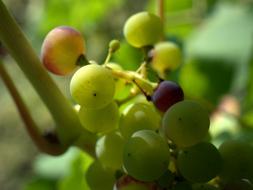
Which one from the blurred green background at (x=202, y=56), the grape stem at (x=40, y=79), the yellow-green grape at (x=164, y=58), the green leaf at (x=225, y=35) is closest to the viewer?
the grape stem at (x=40, y=79)

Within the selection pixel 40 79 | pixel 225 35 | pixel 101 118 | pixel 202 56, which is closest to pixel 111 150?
pixel 101 118

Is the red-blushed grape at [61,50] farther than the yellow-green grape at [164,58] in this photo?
No

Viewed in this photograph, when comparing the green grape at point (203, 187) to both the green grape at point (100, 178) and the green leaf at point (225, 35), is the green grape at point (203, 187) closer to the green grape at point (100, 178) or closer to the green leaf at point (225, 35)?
the green grape at point (100, 178)

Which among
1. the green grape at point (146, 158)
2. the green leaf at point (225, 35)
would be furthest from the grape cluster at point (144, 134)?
the green leaf at point (225, 35)

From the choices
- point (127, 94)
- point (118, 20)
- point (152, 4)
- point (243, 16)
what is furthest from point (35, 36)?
point (118, 20)

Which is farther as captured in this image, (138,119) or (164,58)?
(164,58)

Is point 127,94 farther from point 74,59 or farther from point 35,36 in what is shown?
point 35,36

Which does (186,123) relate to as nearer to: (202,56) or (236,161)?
(236,161)

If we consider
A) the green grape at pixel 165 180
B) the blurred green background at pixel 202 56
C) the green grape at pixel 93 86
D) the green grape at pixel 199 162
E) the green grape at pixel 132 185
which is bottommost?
the blurred green background at pixel 202 56
